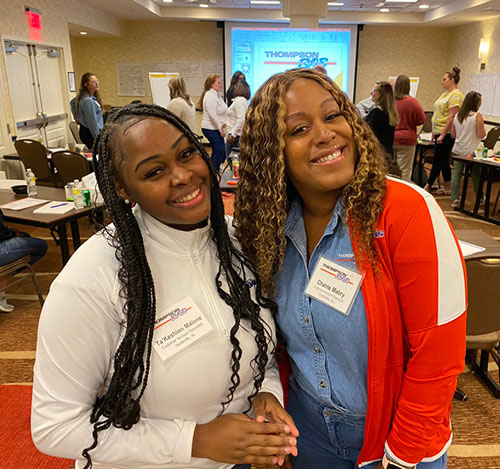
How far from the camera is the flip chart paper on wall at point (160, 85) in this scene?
9938 mm

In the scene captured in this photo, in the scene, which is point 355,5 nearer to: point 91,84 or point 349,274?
point 91,84

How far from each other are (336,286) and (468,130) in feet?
18.2

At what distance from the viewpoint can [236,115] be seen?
19.1 feet

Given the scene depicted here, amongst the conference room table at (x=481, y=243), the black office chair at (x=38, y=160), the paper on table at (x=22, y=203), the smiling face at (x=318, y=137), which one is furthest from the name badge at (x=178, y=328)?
the black office chair at (x=38, y=160)

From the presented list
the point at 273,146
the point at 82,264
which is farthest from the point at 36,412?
the point at 273,146

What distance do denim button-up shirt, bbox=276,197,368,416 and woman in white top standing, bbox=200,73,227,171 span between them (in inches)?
215

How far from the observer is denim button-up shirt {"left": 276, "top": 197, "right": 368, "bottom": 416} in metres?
0.99

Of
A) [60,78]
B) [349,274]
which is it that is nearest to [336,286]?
[349,274]

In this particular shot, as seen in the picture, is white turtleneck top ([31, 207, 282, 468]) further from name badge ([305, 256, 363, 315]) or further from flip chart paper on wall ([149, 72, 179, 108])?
flip chart paper on wall ([149, 72, 179, 108])

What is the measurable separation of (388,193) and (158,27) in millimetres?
10440

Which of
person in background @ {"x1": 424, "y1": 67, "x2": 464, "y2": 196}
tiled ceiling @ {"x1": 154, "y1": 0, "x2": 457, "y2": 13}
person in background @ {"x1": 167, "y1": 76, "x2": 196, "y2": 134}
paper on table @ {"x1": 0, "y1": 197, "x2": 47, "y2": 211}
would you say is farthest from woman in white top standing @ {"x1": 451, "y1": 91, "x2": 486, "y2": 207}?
paper on table @ {"x1": 0, "y1": 197, "x2": 47, "y2": 211}

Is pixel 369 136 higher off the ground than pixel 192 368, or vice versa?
pixel 369 136

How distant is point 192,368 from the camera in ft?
3.10

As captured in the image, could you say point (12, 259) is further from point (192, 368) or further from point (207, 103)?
point (207, 103)
